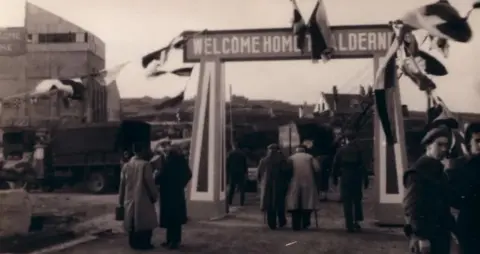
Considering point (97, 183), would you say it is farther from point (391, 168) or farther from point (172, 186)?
point (391, 168)

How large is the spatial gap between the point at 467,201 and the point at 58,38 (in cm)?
555


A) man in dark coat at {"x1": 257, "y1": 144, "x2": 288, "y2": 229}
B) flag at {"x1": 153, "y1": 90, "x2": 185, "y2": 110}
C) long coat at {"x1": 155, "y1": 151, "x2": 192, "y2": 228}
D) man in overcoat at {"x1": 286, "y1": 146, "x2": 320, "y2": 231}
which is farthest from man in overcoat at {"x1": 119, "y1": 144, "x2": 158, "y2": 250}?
man in overcoat at {"x1": 286, "y1": 146, "x2": 320, "y2": 231}

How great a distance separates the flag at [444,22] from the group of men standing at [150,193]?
3.60 meters

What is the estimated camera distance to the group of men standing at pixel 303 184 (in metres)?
9.14

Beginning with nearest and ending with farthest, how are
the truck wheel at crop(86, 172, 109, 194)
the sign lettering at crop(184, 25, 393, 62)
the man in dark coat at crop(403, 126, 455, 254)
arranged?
the man in dark coat at crop(403, 126, 455, 254)
the sign lettering at crop(184, 25, 393, 62)
the truck wheel at crop(86, 172, 109, 194)

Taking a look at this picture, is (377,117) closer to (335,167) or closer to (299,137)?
(335,167)

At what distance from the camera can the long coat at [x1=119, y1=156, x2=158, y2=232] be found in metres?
7.42

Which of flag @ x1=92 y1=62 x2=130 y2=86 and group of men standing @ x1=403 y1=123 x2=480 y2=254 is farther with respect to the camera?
flag @ x1=92 y1=62 x2=130 y2=86

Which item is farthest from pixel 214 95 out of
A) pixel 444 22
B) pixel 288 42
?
pixel 444 22

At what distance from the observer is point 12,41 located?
7504 millimetres

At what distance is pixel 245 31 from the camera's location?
30.3 ft

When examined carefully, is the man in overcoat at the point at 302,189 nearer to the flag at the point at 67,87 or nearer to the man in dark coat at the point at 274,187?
the man in dark coat at the point at 274,187

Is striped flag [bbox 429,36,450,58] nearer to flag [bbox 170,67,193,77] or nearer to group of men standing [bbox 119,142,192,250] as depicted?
group of men standing [bbox 119,142,192,250]

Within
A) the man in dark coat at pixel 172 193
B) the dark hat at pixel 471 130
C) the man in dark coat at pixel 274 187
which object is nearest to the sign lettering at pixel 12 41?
the man in dark coat at pixel 172 193
